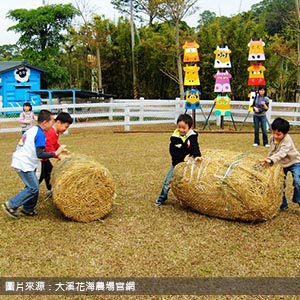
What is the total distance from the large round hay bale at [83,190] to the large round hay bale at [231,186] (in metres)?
0.85

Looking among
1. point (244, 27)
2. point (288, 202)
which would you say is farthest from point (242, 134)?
point (244, 27)

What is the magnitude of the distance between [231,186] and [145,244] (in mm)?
1113

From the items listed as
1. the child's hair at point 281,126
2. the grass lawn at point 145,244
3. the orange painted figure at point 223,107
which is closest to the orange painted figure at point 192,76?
the orange painted figure at point 223,107

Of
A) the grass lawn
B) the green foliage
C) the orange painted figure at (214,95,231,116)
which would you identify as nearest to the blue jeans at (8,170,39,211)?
the grass lawn

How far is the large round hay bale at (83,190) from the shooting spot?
4453 millimetres

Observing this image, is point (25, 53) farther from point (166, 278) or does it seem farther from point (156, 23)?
point (166, 278)

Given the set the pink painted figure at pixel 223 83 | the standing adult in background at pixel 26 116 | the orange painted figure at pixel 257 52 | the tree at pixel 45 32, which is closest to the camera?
the standing adult in background at pixel 26 116

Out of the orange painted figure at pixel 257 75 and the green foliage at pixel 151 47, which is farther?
the green foliage at pixel 151 47

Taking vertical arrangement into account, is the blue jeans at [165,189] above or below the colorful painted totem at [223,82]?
below

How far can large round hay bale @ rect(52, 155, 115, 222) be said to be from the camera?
4.45 m

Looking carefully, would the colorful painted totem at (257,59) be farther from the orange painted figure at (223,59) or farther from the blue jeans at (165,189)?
the blue jeans at (165,189)

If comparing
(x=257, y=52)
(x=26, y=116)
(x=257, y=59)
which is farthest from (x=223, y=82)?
(x=26, y=116)

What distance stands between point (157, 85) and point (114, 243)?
1800 cm

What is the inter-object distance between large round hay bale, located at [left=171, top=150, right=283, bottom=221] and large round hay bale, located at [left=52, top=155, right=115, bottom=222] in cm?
85
